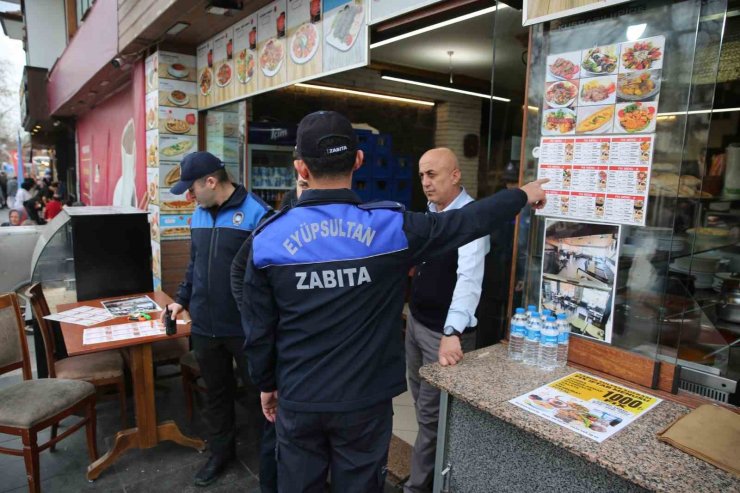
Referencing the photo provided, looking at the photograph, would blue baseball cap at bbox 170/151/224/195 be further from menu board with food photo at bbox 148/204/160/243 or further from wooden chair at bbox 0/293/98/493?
menu board with food photo at bbox 148/204/160/243

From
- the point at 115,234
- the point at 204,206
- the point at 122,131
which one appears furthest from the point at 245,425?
the point at 122,131

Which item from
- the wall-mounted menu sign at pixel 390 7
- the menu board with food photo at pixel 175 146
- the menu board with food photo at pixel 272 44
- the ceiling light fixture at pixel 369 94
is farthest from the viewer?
the ceiling light fixture at pixel 369 94

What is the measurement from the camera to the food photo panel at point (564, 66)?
193 centimetres

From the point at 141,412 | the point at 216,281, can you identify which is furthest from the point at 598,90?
the point at 141,412

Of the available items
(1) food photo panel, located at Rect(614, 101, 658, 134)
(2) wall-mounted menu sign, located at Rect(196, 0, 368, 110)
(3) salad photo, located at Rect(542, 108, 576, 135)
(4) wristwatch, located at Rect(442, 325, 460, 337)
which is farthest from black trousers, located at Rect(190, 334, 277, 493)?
(1) food photo panel, located at Rect(614, 101, 658, 134)

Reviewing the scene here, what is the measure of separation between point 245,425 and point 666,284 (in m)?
3.03

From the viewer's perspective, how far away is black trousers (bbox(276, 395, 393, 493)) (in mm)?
1657

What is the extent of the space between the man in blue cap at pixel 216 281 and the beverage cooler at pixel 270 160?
3087mm

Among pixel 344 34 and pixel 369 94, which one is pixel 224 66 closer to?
pixel 344 34

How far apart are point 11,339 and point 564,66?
3.55 m

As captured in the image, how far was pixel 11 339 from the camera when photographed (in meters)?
3.05

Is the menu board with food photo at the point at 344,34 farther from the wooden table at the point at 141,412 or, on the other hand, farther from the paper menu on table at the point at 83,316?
the paper menu on table at the point at 83,316

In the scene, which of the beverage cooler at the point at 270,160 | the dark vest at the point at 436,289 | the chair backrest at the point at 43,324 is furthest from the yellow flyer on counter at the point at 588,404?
the beverage cooler at the point at 270,160

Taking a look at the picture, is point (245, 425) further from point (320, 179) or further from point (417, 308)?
point (320, 179)
